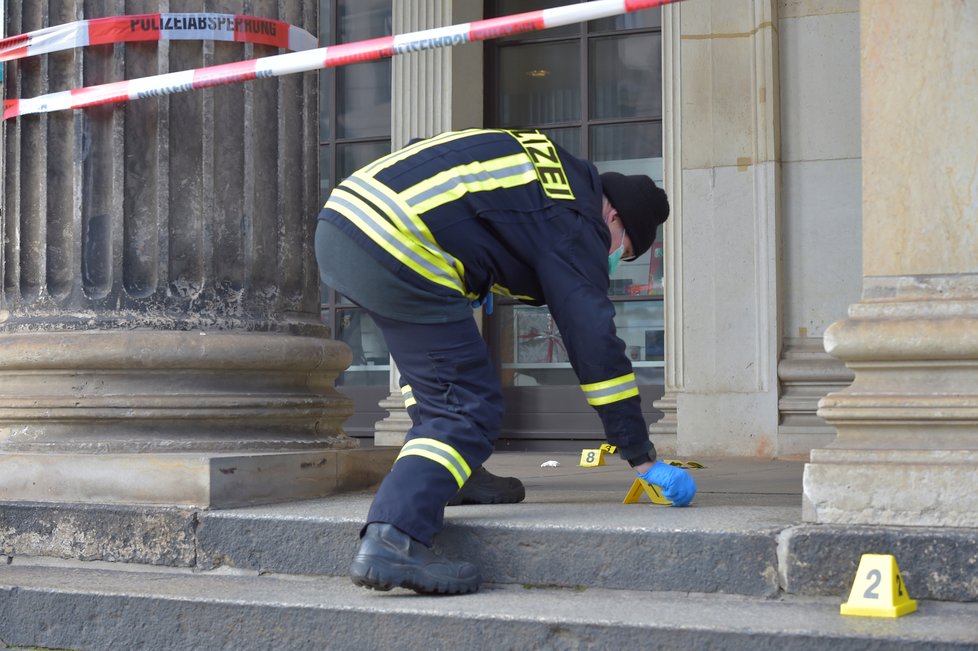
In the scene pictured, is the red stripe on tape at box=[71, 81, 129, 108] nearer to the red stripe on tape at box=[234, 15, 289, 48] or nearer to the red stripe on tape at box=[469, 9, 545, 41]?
the red stripe on tape at box=[234, 15, 289, 48]

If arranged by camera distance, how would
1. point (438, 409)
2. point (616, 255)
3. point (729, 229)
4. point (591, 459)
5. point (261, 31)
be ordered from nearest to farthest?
point (438, 409)
point (616, 255)
point (261, 31)
point (591, 459)
point (729, 229)

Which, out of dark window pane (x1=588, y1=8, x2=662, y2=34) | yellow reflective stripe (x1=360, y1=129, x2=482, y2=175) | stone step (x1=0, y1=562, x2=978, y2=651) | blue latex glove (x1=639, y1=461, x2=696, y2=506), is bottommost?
stone step (x1=0, y1=562, x2=978, y2=651)

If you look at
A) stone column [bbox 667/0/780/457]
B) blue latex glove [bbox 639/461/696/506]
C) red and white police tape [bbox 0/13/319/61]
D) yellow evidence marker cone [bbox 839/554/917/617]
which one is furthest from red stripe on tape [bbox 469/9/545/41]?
stone column [bbox 667/0/780/457]

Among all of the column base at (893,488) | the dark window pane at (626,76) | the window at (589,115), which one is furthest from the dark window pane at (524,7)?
the column base at (893,488)

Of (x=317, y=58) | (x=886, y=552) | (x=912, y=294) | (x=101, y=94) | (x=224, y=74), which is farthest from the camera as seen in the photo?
(x=101, y=94)

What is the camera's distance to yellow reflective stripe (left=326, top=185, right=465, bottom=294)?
379 cm

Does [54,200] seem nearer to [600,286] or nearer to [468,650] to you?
[600,286]

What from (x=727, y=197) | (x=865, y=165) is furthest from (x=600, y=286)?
(x=727, y=197)

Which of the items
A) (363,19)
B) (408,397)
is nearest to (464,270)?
(408,397)

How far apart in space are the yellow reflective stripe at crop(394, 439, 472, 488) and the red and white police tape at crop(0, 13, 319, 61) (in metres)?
1.89

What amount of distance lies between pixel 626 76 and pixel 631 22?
34cm

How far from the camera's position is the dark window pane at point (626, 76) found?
848cm

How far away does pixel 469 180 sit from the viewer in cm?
387

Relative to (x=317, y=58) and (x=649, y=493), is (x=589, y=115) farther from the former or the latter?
(x=649, y=493)
